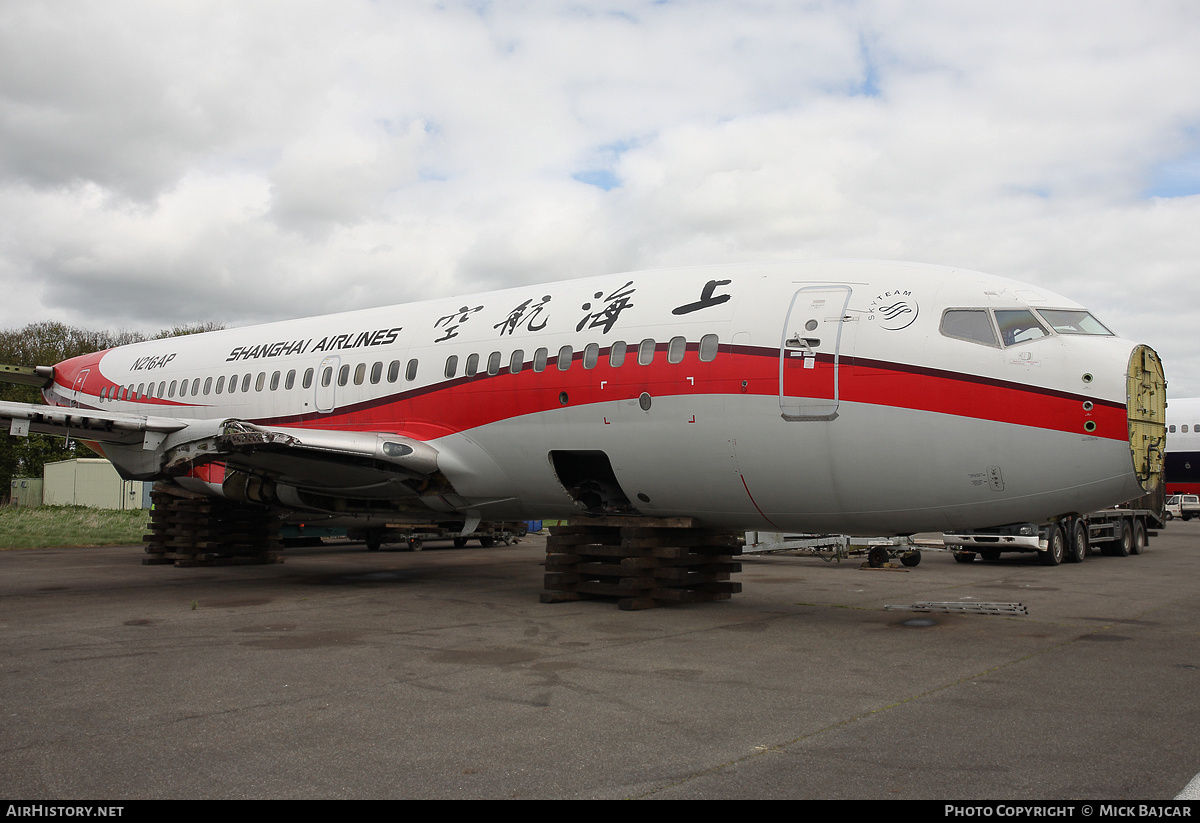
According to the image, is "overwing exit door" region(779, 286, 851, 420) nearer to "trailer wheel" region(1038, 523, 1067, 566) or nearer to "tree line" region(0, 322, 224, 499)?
"trailer wheel" region(1038, 523, 1067, 566)

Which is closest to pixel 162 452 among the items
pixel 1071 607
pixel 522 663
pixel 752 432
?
pixel 522 663

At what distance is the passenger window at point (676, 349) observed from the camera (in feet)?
35.3

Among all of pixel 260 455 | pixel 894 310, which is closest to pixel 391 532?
pixel 260 455

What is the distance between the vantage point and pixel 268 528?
782 inches

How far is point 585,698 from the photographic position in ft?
22.0

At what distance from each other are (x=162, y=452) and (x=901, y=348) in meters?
11.4

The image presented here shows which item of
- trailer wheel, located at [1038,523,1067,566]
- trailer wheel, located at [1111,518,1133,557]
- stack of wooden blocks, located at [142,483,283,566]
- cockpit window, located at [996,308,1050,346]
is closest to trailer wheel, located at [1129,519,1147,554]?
trailer wheel, located at [1111,518,1133,557]

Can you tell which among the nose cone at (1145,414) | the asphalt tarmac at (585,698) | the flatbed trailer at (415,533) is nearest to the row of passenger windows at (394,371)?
the asphalt tarmac at (585,698)

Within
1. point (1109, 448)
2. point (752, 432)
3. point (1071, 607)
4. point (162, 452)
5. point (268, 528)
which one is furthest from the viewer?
point (268, 528)

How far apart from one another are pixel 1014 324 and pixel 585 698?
6.27 metres

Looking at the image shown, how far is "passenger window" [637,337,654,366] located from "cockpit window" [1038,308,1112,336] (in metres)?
4.47

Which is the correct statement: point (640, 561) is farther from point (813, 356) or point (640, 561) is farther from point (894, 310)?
point (894, 310)

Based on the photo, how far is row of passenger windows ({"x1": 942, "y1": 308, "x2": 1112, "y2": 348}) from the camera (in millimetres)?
9344
